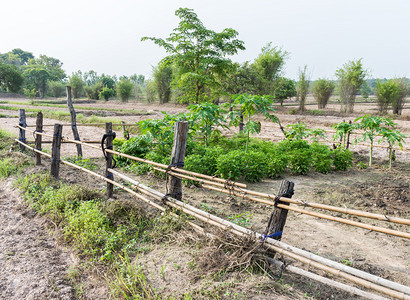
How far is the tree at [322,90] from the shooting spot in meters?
25.9

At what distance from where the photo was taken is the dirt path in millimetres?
2834

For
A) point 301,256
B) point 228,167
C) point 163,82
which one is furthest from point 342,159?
point 163,82

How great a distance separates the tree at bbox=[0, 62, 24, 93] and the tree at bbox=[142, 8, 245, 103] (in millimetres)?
43644

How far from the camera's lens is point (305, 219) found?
165 inches

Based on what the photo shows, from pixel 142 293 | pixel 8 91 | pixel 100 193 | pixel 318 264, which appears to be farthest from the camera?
pixel 8 91

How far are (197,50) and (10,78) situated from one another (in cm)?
4509

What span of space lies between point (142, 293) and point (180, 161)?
A: 1658 millimetres

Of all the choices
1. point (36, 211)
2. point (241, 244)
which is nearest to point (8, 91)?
point (36, 211)

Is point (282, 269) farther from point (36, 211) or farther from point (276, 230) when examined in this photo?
point (36, 211)

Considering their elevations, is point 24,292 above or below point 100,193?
below

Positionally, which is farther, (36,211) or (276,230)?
(36,211)

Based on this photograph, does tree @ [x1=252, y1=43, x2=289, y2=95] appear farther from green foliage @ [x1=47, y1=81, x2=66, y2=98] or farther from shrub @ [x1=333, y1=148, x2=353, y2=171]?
green foliage @ [x1=47, y1=81, x2=66, y2=98]

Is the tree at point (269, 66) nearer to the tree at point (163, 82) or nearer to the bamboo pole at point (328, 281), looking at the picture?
the tree at point (163, 82)

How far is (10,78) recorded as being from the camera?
45469 millimetres
